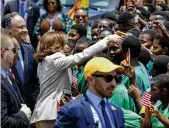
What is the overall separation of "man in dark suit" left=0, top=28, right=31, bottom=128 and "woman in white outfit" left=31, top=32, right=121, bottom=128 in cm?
154

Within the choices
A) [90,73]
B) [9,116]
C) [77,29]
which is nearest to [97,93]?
[90,73]

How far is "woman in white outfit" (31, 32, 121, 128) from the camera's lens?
7.32 meters

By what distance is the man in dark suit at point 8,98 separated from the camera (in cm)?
560

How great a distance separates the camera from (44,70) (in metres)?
7.42

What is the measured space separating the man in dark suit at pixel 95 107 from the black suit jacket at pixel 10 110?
454 mm

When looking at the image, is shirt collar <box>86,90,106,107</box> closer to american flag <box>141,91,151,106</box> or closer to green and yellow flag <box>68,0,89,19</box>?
american flag <box>141,91,151,106</box>

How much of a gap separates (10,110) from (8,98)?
12 centimetres

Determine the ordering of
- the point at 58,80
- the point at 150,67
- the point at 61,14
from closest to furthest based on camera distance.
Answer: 1. the point at 58,80
2. the point at 150,67
3. the point at 61,14

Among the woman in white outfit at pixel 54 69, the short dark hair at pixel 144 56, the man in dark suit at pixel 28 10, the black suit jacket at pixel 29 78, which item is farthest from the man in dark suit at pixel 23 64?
the man in dark suit at pixel 28 10

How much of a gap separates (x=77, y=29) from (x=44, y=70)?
3476 mm

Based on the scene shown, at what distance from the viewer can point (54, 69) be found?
7352 millimetres

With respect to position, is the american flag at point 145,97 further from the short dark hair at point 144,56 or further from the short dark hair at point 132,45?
the short dark hair at point 144,56

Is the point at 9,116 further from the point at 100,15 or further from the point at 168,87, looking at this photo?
the point at 100,15

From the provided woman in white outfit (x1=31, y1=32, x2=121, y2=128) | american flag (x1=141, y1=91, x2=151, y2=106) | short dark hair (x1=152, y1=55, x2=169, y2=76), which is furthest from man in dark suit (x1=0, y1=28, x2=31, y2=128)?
short dark hair (x1=152, y1=55, x2=169, y2=76)
